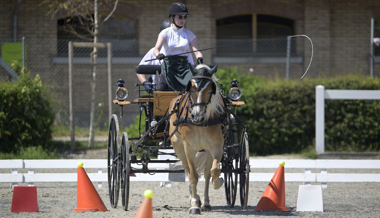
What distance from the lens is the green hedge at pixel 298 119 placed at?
14.1m

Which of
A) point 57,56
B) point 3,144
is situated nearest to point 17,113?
point 3,144

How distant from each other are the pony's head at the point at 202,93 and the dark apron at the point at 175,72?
0.88 meters

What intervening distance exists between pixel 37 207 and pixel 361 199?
4774mm

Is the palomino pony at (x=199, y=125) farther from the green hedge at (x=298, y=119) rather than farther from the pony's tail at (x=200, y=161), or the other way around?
the green hedge at (x=298, y=119)

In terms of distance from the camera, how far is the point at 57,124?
1507 cm

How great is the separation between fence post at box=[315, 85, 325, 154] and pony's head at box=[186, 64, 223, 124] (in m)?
7.30

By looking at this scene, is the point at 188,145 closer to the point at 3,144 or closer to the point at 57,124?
the point at 3,144

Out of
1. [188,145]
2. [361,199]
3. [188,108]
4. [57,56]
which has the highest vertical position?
[57,56]

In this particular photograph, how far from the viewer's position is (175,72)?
7684mm

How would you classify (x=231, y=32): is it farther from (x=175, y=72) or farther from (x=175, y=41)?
(x=175, y=72)

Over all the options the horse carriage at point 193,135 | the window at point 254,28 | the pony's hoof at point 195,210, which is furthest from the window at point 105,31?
the pony's hoof at point 195,210

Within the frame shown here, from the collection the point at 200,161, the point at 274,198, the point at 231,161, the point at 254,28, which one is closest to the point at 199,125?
the point at 200,161

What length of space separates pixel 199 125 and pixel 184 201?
229cm

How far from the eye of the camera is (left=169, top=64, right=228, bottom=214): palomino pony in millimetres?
6551
